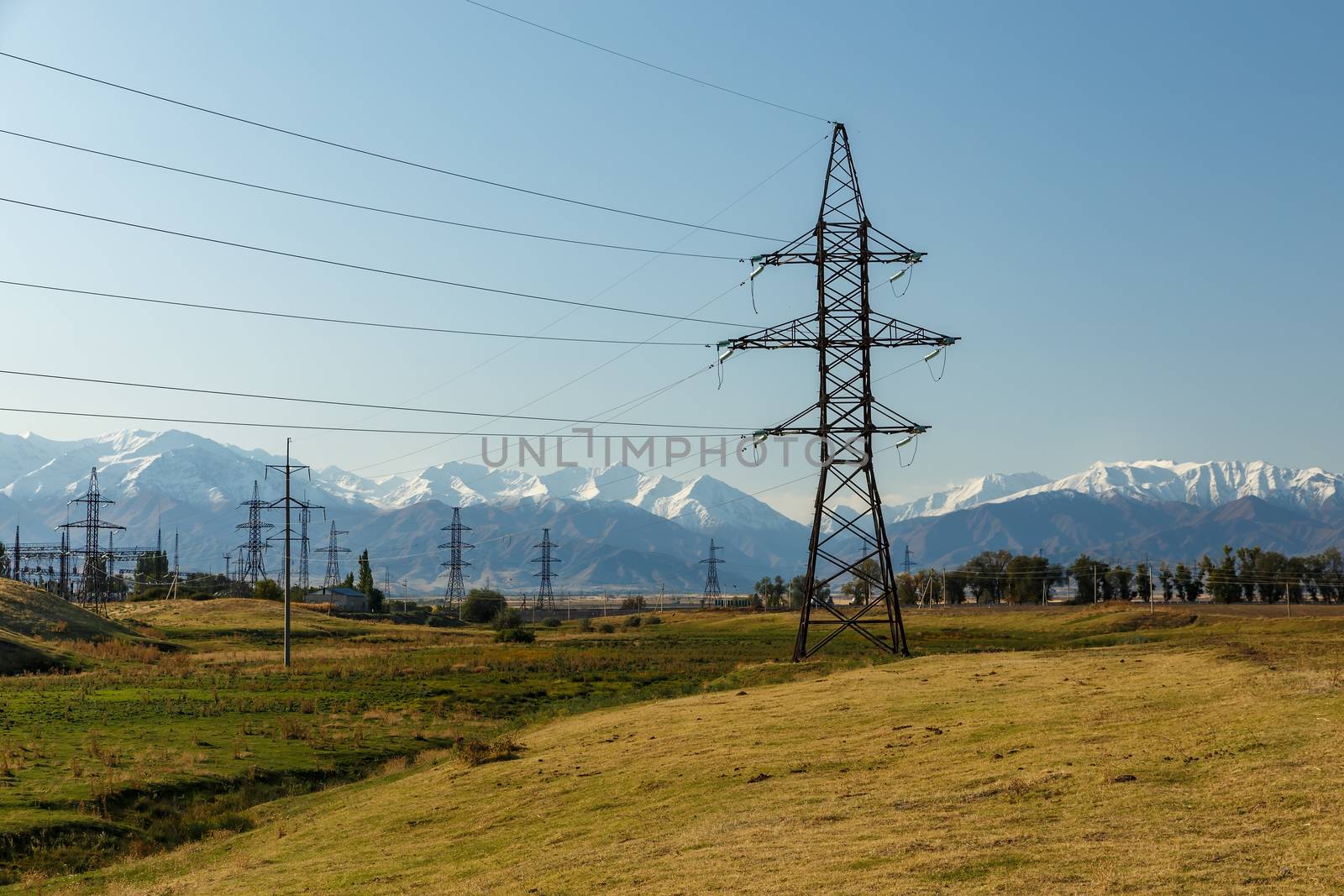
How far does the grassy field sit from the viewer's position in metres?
15.8

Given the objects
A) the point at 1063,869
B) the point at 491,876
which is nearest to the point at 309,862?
the point at 491,876

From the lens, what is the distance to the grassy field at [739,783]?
15.8 m

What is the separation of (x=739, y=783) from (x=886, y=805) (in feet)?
16.1

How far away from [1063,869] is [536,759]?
20040 mm

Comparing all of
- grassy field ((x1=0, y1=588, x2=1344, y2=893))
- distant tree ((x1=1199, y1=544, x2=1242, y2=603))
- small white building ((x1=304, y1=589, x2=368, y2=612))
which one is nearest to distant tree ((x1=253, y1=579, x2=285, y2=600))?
small white building ((x1=304, y1=589, x2=368, y2=612))

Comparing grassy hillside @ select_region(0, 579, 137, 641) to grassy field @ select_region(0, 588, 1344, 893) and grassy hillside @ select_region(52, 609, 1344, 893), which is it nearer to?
grassy field @ select_region(0, 588, 1344, 893)

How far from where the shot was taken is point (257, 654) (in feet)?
288

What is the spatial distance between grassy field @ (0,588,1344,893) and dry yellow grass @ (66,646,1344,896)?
0.08m

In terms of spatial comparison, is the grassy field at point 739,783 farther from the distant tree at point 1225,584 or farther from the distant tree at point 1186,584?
the distant tree at point 1186,584

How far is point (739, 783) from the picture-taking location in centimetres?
2381

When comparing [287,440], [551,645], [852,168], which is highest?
[852,168]

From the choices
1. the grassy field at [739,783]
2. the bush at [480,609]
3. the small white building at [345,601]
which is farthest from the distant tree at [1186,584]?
the grassy field at [739,783]

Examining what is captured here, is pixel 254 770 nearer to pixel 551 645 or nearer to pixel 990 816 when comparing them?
pixel 990 816

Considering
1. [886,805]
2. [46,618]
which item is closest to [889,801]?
[886,805]
